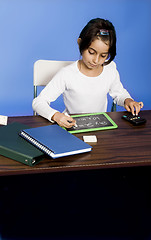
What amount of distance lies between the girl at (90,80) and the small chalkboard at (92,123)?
0.45 ft

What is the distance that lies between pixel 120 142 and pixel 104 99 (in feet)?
2.57

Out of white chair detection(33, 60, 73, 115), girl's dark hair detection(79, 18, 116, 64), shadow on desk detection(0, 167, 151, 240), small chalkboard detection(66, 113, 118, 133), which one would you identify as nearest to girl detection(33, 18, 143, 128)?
girl's dark hair detection(79, 18, 116, 64)

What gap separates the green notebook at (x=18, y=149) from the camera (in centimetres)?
112

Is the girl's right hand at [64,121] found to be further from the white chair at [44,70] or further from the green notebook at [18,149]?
the white chair at [44,70]

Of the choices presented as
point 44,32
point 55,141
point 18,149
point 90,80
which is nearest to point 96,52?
point 90,80

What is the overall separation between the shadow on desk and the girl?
19.1 inches

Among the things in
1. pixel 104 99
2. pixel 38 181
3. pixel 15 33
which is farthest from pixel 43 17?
pixel 38 181

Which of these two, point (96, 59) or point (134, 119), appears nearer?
point (134, 119)

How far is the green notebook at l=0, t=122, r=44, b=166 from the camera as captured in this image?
1.12 metres

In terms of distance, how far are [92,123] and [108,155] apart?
0.32m

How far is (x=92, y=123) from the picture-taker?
1491 millimetres

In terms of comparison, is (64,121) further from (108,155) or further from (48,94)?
(48,94)

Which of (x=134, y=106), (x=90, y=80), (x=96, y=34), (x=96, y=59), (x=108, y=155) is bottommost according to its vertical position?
(x=108, y=155)

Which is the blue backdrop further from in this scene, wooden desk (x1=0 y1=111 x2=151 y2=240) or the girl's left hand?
the girl's left hand
